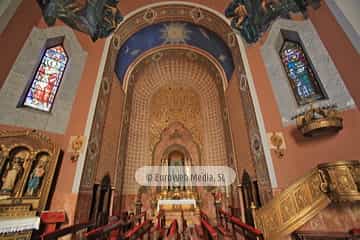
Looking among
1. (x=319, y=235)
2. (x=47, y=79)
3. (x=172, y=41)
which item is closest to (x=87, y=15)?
(x=47, y=79)

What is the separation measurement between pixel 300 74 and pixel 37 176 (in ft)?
25.3

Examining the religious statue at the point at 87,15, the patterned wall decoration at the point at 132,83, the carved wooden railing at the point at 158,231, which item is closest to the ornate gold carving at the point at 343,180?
the patterned wall decoration at the point at 132,83

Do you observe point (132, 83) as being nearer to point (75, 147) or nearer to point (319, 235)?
point (75, 147)

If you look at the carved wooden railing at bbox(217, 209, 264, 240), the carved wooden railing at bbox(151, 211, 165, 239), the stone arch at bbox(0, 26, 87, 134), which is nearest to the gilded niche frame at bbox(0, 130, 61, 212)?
the stone arch at bbox(0, 26, 87, 134)

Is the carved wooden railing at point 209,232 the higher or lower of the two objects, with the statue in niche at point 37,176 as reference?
lower

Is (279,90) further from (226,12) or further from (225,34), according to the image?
(226,12)

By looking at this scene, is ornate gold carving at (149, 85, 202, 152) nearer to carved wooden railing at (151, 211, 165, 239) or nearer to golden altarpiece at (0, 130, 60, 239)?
carved wooden railing at (151, 211, 165, 239)

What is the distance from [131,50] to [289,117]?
7.30 meters

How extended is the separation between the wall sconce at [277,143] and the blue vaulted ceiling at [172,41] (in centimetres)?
368

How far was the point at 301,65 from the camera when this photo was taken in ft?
16.3

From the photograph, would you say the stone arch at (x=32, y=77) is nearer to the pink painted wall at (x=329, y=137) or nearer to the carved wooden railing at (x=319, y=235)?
the pink painted wall at (x=329, y=137)

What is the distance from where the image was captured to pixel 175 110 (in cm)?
973

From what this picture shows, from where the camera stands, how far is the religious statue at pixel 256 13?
5.14 m

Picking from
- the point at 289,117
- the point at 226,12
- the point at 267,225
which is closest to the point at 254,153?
the point at 289,117
